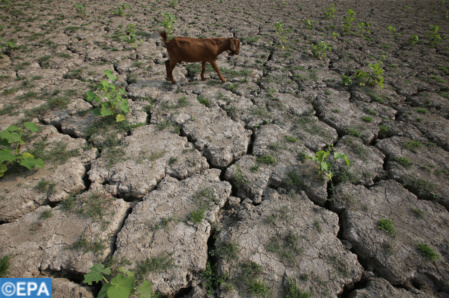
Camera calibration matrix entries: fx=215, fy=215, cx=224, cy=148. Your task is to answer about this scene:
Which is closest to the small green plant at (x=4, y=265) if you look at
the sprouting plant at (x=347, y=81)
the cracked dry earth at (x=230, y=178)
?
the cracked dry earth at (x=230, y=178)

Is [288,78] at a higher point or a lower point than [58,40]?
higher

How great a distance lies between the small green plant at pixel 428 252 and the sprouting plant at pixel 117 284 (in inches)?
86.6

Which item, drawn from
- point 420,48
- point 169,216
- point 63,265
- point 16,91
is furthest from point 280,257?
point 420,48

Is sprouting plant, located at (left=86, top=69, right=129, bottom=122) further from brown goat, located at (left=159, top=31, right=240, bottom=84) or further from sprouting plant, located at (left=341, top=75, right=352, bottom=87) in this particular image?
sprouting plant, located at (left=341, top=75, right=352, bottom=87)

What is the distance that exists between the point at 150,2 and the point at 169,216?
376 inches

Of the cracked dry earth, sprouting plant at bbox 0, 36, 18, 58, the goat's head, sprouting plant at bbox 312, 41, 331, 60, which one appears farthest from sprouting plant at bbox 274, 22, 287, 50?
sprouting plant at bbox 0, 36, 18, 58

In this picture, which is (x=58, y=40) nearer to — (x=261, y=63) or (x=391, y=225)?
(x=261, y=63)

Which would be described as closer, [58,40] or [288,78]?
[288,78]

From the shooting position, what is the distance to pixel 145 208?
201cm

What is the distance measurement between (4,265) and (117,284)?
944 mm

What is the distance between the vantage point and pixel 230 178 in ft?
7.67

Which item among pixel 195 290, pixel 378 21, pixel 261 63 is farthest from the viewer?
pixel 378 21

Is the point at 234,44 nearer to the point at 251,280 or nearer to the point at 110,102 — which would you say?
the point at 110,102

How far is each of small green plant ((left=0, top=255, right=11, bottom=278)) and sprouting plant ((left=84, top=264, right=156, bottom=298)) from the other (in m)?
0.68
